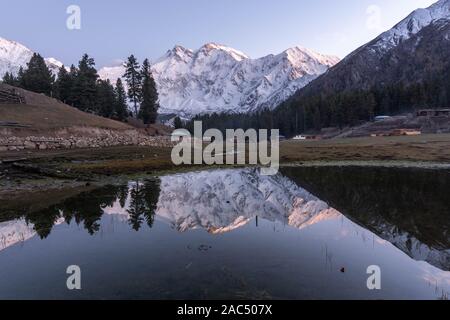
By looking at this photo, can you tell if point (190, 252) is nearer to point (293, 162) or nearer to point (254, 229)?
point (254, 229)

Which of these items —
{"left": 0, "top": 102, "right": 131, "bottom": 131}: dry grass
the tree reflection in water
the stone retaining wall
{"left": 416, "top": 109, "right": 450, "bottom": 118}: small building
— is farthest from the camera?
{"left": 416, "top": 109, "right": 450, "bottom": 118}: small building

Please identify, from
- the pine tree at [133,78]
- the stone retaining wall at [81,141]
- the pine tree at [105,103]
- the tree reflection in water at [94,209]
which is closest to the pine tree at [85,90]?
the pine tree at [105,103]

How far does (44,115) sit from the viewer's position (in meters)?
73.1

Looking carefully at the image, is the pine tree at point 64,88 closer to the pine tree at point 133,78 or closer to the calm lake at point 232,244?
the pine tree at point 133,78

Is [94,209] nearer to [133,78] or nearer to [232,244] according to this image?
[232,244]

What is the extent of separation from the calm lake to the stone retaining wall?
115ft

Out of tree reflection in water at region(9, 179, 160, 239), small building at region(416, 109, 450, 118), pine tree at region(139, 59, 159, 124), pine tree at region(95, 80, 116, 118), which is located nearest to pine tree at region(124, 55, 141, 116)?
pine tree at region(139, 59, 159, 124)

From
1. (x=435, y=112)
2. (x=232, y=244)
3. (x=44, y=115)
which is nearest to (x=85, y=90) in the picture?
(x=44, y=115)

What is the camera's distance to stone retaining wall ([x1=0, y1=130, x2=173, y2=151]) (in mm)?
57406

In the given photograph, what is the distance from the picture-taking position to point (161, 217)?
22328mm

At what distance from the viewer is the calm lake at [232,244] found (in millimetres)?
11783

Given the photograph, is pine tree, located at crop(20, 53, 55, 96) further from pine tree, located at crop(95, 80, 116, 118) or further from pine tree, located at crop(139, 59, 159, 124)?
pine tree, located at crop(139, 59, 159, 124)
